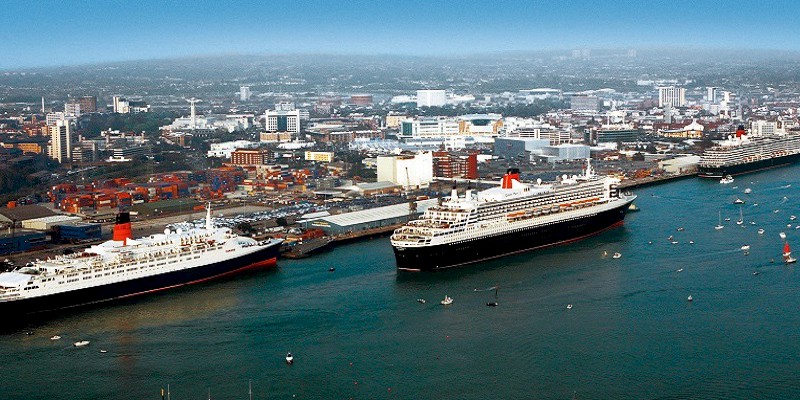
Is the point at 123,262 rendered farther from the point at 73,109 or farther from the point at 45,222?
the point at 73,109

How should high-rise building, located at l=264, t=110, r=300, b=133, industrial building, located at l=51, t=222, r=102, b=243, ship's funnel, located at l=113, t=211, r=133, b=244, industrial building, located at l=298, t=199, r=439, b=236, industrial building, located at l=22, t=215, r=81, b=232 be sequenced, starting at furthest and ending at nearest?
high-rise building, located at l=264, t=110, r=300, b=133 → industrial building, located at l=22, t=215, r=81, b=232 → industrial building, located at l=298, t=199, r=439, b=236 → industrial building, located at l=51, t=222, r=102, b=243 → ship's funnel, located at l=113, t=211, r=133, b=244

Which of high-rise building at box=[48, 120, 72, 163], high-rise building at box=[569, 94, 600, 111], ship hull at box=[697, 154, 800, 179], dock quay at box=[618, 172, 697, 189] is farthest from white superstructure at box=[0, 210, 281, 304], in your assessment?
high-rise building at box=[569, 94, 600, 111]

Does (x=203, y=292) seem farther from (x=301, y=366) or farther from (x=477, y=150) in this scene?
(x=477, y=150)

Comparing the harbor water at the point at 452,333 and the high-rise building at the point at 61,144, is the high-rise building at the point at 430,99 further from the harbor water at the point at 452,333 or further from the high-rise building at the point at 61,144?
the harbor water at the point at 452,333

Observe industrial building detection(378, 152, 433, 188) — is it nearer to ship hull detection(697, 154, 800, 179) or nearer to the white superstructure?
ship hull detection(697, 154, 800, 179)

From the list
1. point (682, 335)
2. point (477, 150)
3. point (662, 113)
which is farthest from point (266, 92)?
point (682, 335)
